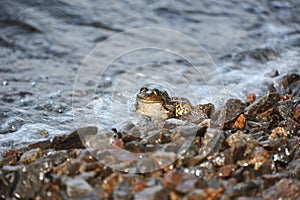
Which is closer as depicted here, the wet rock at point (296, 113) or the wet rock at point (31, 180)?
the wet rock at point (31, 180)

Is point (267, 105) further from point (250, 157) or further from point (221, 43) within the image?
point (221, 43)

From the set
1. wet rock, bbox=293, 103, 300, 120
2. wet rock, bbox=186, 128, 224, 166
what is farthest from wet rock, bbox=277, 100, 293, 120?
wet rock, bbox=186, 128, 224, 166

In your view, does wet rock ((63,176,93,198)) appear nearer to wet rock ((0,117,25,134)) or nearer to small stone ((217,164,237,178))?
small stone ((217,164,237,178))

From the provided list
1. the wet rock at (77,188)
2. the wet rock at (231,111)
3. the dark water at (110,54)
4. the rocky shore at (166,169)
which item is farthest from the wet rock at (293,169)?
the dark water at (110,54)

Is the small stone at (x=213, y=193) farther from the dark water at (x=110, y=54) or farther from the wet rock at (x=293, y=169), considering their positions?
the dark water at (x=110, y=54)

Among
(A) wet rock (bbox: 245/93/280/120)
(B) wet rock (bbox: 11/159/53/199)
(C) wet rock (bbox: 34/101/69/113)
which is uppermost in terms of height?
(A) wet rock (bbox: 245/93/280/120)

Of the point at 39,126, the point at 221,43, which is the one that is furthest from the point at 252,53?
the point at 39,126

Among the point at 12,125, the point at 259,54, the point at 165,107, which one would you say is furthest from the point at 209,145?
the point at 259,54
